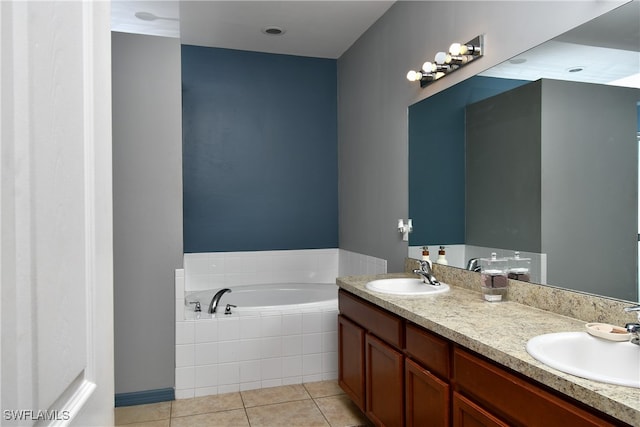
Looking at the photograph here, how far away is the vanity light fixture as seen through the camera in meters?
2.38

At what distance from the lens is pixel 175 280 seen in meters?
3.07

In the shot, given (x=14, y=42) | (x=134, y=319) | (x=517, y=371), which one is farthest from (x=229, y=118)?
(x=14, y=42)

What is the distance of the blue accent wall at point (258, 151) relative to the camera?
415 centimetres

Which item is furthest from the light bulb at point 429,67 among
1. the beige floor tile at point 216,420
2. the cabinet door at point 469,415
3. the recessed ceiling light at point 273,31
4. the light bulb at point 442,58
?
the beige floor tile at point 216,420

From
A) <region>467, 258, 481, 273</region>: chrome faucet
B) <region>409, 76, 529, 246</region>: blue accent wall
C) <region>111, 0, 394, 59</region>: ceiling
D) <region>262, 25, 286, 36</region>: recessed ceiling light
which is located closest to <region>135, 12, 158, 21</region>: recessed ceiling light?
<region>111, 0, 394, 59</region>: ceiling

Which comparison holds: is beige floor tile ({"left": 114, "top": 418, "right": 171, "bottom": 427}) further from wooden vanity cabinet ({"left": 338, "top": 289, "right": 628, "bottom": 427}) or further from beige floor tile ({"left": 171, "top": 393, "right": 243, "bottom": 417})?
wooden vanity cabinet ({"left": 338, "top": 289, "right": 628, "bottom": 427})

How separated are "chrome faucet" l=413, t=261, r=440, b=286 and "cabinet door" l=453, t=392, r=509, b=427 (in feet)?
3.03

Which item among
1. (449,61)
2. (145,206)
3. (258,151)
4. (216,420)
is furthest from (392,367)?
(258,151)

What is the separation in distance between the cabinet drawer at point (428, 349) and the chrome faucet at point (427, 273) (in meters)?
0.58

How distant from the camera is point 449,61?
2521 mm

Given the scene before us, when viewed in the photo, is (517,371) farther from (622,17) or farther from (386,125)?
(386,125)

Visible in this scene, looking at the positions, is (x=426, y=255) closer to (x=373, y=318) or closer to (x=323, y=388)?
(x=373, y=318)

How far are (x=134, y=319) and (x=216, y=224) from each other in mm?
1374

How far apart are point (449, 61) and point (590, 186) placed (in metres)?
1.13
